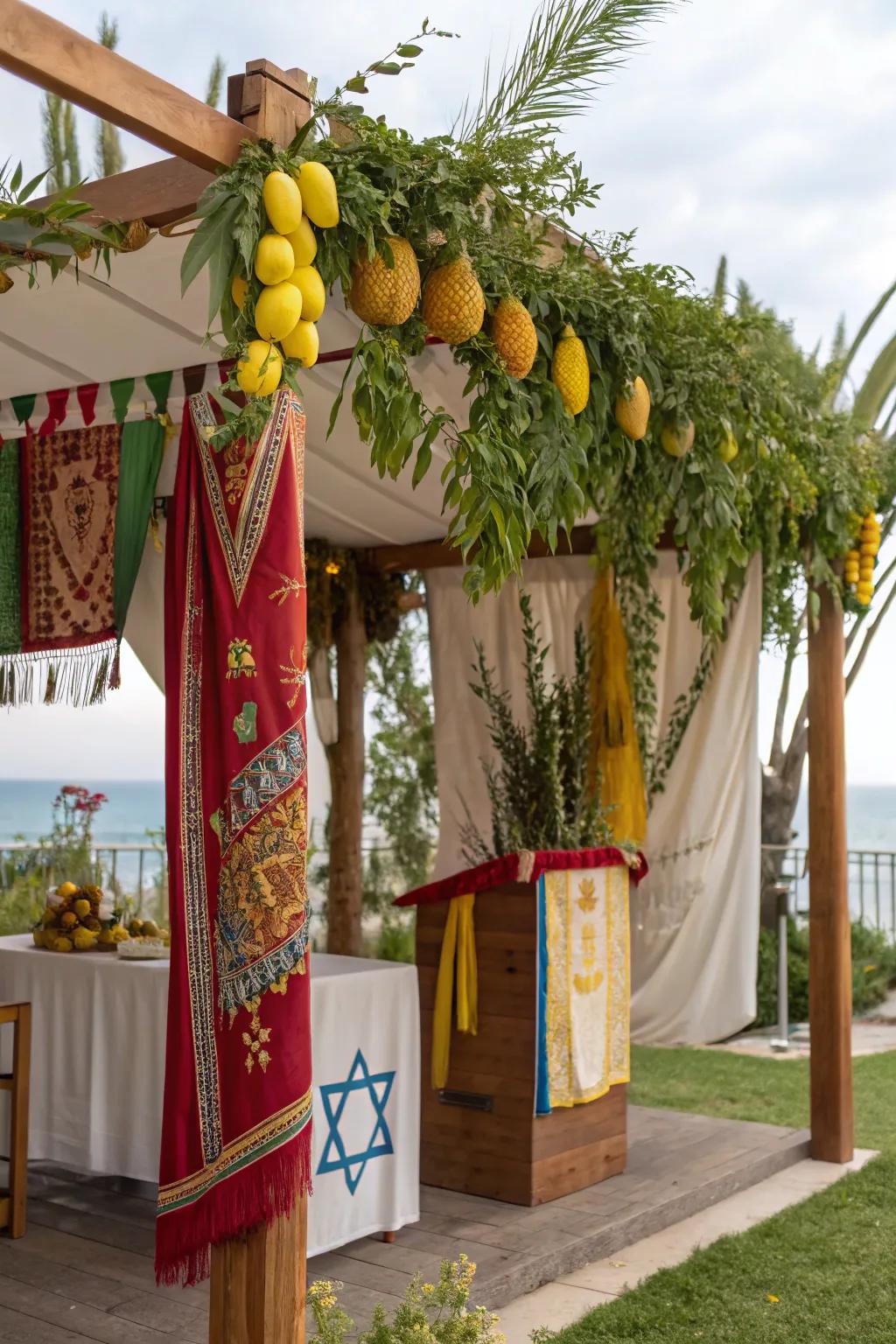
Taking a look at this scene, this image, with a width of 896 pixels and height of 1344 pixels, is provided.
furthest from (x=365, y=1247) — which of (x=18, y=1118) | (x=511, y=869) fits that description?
(x=511, y=869)

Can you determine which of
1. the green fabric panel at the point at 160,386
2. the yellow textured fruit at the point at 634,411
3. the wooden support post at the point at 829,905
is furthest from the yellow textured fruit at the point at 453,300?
the wooden support post at the point at 829,905

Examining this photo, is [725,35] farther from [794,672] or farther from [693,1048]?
[693,1048]

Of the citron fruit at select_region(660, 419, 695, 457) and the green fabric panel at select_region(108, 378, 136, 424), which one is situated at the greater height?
the green fabric panel at select_region(108, 378, 136, 424)

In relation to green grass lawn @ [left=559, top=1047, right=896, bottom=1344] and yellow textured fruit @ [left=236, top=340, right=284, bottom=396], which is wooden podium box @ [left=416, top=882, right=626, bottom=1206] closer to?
green grass lawn @ [left=559, top=1047, right=896, bottom=1344]

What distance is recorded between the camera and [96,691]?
11.9 feet

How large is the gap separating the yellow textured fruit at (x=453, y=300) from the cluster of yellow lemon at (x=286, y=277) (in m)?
0.33

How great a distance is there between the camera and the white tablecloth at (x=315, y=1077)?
356 centimetres

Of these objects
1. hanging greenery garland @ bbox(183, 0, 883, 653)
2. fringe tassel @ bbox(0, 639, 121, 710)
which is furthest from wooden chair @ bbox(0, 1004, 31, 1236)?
hanging greenery garland @ bbox(183, 0, 883, 653)

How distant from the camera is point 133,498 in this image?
11.8 ft

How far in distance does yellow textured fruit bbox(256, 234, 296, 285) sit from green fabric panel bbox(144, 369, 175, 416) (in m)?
1.37

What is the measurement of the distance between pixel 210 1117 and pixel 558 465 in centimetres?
149

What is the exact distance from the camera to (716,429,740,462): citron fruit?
345 centimetres

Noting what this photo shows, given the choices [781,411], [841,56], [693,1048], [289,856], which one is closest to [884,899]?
[841,56]

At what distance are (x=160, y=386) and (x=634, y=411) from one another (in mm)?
1290
